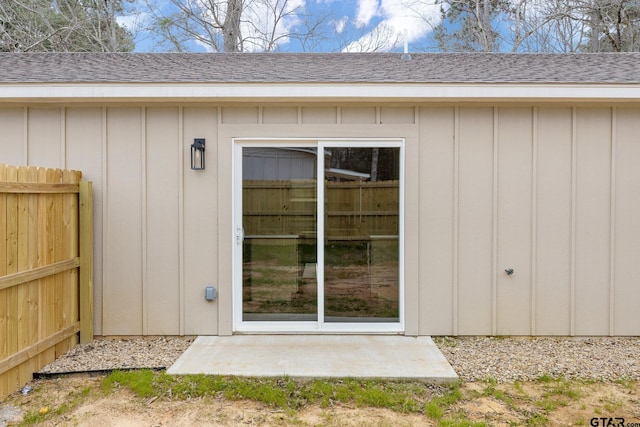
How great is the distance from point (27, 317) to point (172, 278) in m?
A: 1.21

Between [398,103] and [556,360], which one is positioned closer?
[556,360]

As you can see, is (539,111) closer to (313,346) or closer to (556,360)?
(556,360)

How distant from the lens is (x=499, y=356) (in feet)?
12.4

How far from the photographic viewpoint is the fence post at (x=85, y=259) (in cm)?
409

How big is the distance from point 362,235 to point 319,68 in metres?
1.99

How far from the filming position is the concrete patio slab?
3.38 metres

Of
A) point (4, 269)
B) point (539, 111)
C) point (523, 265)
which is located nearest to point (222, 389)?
point (4, 269)

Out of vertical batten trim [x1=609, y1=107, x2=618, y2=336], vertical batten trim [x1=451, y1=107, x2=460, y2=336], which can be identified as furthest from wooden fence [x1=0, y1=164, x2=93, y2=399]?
vertical batten trim [x1=609, y1=107, x2=618, y2=336]

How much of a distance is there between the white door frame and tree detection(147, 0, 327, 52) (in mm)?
8081

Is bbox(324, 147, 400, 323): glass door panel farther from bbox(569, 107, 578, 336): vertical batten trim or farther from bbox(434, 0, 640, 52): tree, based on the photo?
bbox(434, 0, 640, 52): tree

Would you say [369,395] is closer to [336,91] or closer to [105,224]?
[336,91]

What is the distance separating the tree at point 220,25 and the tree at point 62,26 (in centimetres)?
103

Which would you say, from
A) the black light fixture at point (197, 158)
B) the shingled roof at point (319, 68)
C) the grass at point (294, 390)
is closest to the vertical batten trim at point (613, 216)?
the shingled roof at point (319, 68)

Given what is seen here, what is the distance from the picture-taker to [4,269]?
3078 mm
